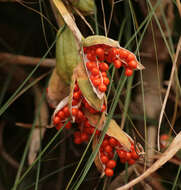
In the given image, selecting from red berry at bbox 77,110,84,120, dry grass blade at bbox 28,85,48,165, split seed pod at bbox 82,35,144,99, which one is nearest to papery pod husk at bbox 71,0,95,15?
split seed pod at bbox 82,35,144,99

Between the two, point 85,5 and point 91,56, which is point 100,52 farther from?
point 85,5

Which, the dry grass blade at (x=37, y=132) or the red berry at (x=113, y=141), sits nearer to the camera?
the red berry at (x=113, y=141)

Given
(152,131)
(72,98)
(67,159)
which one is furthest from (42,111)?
(72,98)

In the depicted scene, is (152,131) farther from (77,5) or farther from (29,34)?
(29,34)

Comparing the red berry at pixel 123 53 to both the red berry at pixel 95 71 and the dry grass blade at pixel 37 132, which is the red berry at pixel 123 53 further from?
the dry grass blade at pixel 37 132

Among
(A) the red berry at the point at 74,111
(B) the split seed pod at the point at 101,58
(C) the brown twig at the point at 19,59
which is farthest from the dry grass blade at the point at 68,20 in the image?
(C) the brown twig at the point at 19,59

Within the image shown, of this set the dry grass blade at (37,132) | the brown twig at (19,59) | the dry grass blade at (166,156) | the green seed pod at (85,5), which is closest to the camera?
the dry grass blade at (166,156)

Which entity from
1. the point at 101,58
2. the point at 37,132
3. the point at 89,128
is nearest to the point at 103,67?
the point at 101,58
